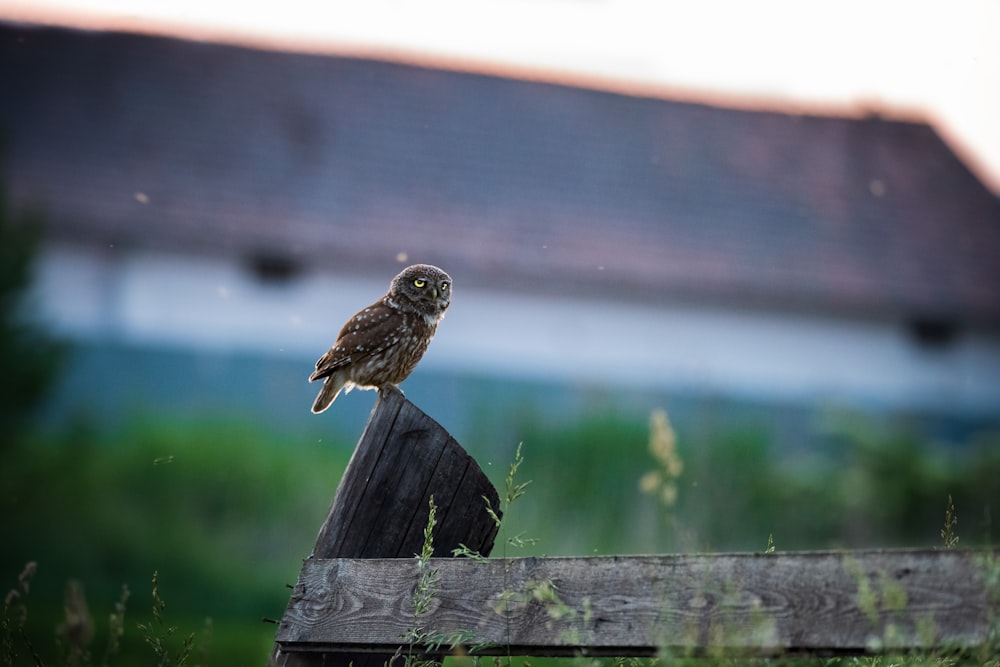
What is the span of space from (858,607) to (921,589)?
0.39 feet

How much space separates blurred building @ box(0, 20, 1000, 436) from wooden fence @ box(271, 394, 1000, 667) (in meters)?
11.8

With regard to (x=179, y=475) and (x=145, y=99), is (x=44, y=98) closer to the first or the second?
(x=145, y=99)

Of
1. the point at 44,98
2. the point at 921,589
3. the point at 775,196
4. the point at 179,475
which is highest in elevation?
the point at 775,196

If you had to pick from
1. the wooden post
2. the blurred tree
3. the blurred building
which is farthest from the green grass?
the wooden post

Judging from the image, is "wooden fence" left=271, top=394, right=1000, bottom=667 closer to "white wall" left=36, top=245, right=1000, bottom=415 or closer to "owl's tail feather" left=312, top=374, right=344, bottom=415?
"owl's tail feather" left=312, top=374, right=344, bottom=415

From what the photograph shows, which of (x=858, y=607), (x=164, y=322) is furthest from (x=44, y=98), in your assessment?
(x=858, y=607)

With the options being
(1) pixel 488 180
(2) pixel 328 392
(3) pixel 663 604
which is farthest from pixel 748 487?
(3) pixel 663 604

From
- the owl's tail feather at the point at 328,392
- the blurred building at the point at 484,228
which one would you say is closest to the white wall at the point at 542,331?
the blurred building at the point at 484,228

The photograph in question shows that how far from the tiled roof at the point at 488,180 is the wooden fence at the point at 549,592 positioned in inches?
589

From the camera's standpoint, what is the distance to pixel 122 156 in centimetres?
2006

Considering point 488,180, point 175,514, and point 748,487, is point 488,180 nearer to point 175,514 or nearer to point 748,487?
point 748,487

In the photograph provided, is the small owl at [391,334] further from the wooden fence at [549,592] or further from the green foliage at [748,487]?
the green foliage at [748,487]

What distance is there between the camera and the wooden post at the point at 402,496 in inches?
112

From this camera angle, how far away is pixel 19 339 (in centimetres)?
1137
